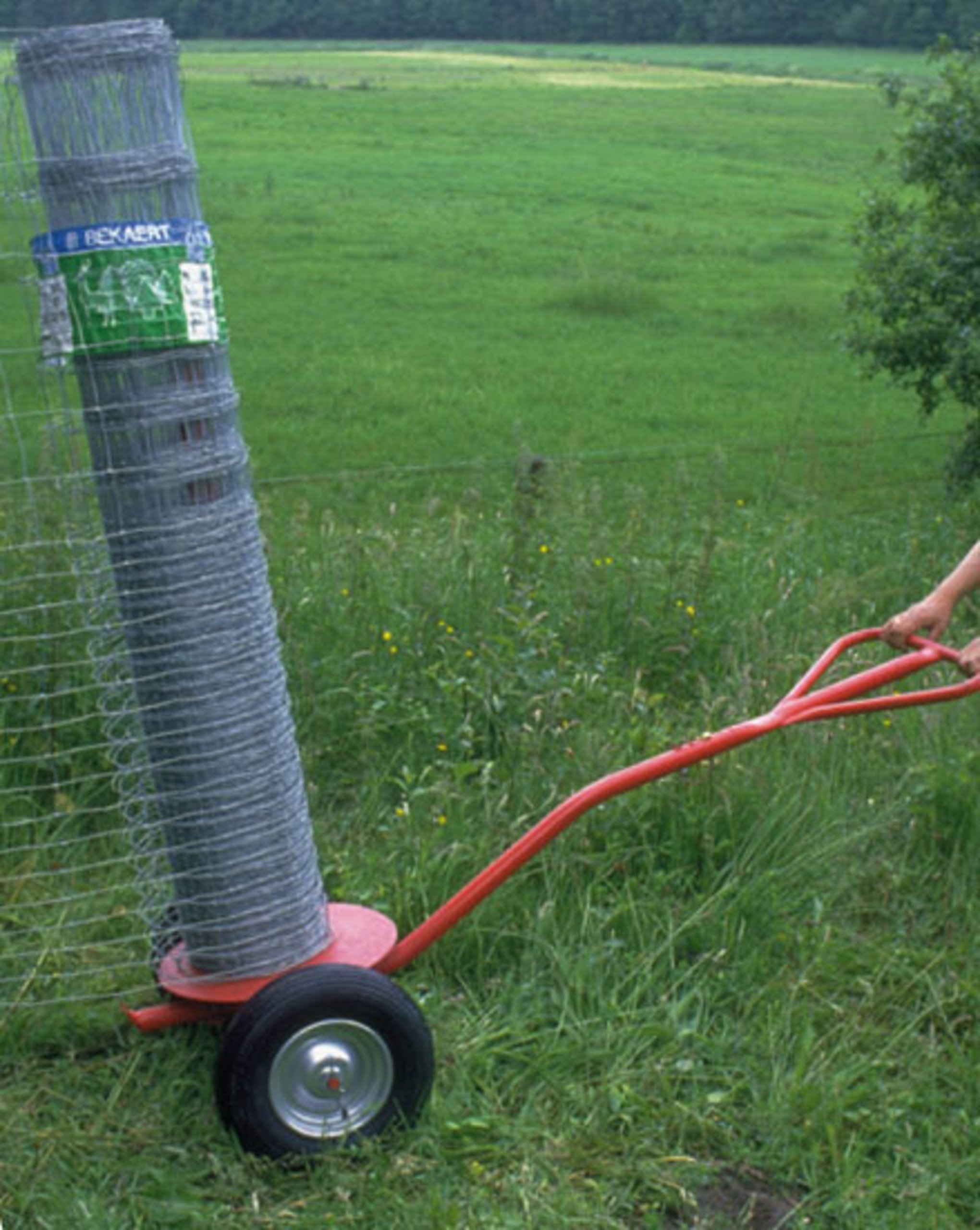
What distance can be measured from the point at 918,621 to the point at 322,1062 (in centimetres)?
166

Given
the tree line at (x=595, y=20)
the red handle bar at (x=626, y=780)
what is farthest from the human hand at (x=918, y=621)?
the tree line at (x=595, y=20)

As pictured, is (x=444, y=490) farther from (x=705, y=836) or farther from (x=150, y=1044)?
(x=150, y=1044)

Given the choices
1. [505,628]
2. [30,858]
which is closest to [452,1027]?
[30,858]

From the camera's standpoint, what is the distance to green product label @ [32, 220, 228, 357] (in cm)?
300

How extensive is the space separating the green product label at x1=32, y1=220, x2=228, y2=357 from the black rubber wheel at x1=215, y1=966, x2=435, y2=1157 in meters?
1.32

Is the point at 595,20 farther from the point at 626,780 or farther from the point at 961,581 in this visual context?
the point at 626,780

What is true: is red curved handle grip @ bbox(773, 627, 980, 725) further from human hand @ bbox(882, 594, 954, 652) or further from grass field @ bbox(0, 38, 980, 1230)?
grass field @ bbox(0, 38, 980, 1230)

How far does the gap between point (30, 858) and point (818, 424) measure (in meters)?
9.44

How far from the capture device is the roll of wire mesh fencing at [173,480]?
9.86ft

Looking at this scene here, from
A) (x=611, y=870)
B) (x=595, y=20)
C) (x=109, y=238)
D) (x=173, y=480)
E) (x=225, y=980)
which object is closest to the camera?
(x=109, y=238)

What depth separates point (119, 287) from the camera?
3.00m

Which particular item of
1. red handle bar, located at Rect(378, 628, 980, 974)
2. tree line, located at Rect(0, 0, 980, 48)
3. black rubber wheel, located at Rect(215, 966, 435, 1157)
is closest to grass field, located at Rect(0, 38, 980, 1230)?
black rubber wheel, located at Rect(215, 966, 435, 1157)

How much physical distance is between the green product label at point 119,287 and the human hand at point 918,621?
1.71m

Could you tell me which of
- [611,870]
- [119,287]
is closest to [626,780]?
[611,870]
